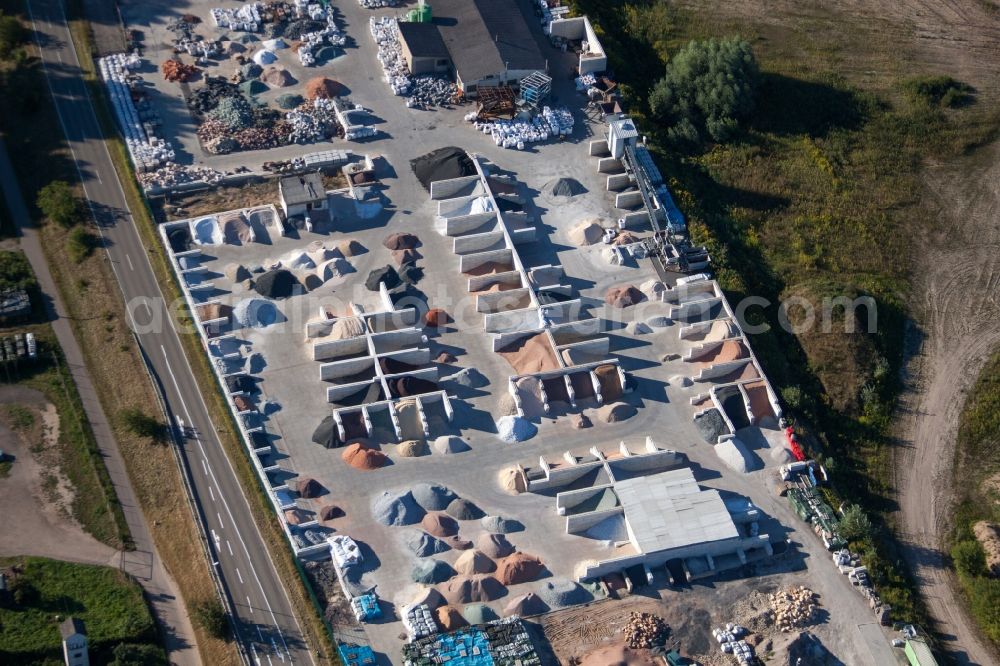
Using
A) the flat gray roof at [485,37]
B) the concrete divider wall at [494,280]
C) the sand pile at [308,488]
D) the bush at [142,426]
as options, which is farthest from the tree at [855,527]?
the flat gray roof at [485,37]

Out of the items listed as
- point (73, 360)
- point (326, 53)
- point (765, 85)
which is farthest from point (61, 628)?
point (765, 85)

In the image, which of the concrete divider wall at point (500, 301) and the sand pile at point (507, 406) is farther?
the concrete divider wall at point (500, 301)

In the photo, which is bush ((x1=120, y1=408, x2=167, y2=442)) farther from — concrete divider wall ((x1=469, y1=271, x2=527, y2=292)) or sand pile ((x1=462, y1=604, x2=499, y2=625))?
concrete divider wall ((x1=469, y1=271, x2=527, y2=292))

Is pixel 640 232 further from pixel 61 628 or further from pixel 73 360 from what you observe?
pixel 61 628

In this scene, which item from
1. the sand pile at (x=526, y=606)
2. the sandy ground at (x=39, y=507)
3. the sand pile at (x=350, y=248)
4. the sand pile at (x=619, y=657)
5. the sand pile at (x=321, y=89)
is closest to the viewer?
the sand pile at (x=619, y=657)

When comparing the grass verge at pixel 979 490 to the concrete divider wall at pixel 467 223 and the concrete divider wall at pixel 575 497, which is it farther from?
the concrete divider wall at pixel 467 223

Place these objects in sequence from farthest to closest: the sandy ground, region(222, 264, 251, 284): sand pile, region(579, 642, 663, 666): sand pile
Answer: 1. region(222, 264, 251, 284): sand pile
2. the sandy ground
3. region(579, 642, 663, 666): sand pile

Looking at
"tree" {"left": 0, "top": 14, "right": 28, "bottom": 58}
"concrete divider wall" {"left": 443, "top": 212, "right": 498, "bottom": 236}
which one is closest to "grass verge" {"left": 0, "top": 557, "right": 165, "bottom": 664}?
"concrete divider wall" {"left": 443, "top": 212, "right": 498, "bottom": 236}
